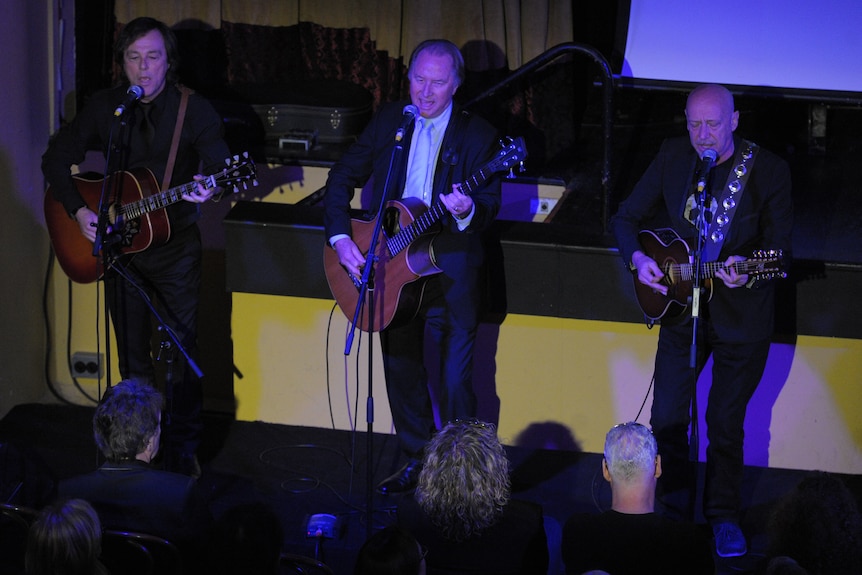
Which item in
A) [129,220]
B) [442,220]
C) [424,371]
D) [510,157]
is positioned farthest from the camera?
[424,371]

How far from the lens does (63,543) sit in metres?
2.81

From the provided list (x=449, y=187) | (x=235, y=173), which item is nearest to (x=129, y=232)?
(x=235, y=173)

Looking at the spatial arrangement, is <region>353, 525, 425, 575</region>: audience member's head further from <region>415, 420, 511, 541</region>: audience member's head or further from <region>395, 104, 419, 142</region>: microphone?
<region>395, 104, 419, 142</region>: microphone

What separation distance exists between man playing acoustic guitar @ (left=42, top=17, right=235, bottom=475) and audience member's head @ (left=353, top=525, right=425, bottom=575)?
2417mm

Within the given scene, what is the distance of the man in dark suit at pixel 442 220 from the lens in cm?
457

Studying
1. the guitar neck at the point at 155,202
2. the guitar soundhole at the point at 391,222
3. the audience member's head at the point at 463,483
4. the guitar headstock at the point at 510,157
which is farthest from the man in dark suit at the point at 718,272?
the guitar neck at the point at 155,202

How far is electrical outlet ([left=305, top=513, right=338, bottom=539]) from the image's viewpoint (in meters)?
4.61

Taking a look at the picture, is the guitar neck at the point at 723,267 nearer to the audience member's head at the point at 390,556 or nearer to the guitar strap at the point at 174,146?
the audience member's head at the point at 390,556

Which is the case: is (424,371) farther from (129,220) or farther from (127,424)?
(127,424)

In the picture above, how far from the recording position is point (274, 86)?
671cm

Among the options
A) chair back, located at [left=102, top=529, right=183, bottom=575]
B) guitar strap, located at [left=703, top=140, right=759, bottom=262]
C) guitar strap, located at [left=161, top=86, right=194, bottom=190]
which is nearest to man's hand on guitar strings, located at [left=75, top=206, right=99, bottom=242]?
guitar strap, located at [left=161, top=86, right=194, bottom=190]

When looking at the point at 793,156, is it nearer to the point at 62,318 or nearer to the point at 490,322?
the point at 490,322

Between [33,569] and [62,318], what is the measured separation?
3480 mm

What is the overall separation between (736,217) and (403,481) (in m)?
1.91
